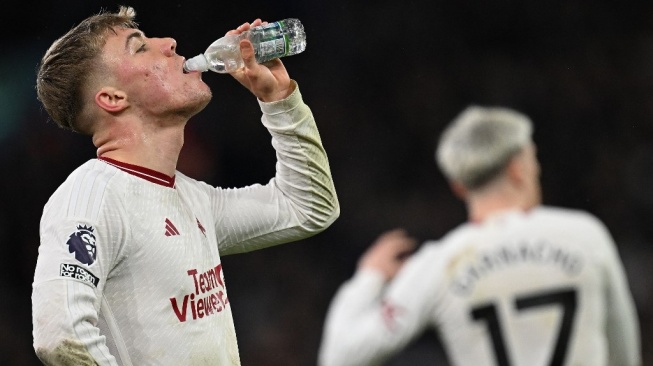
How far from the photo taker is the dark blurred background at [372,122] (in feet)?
23.1

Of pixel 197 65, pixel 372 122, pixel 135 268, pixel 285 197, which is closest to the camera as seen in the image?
pixel 135 268

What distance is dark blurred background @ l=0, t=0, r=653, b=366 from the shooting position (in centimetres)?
705

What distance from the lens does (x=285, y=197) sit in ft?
11.5

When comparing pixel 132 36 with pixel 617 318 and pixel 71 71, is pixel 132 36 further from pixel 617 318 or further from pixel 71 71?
pixel 617 318

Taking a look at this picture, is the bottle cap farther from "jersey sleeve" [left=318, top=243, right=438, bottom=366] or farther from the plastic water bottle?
"jersey sleeve" [left=318, top=243, right=438, bottom=366]

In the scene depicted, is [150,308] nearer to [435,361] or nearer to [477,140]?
[477,140]

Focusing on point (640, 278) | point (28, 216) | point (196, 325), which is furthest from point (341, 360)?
point (28, 216)

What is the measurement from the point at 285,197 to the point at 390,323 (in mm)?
1266

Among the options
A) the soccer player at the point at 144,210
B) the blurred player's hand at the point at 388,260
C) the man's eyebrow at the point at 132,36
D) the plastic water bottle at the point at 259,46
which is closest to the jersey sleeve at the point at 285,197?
the soccer player at the point at 144,210

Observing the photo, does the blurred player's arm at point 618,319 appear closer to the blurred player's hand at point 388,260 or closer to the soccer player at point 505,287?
the soccer player at point 505,287

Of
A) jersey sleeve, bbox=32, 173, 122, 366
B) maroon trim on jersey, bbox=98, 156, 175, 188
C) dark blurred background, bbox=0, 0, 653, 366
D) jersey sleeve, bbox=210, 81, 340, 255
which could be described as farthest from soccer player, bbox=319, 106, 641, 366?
dark blurred background, bbox=0, 0, 653, 366

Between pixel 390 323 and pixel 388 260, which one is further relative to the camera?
pixel 388 260

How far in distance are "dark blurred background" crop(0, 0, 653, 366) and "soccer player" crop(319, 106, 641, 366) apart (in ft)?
14.9

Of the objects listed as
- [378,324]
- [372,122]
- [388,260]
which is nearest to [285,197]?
[388,260]
